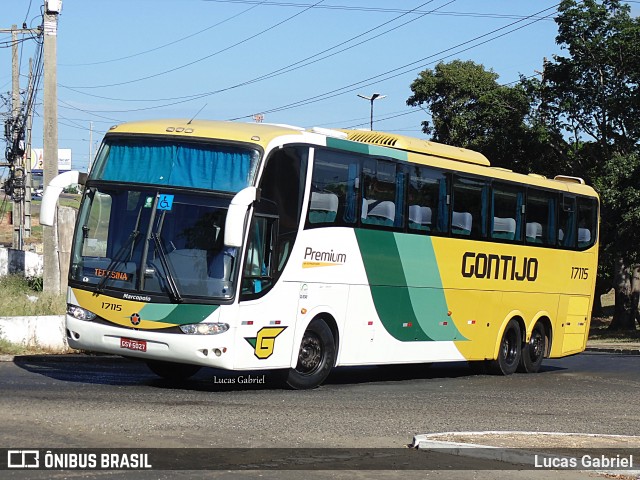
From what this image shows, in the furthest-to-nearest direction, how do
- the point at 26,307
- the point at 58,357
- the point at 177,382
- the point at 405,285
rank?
the point at 26,307, the point at 58,357, the point at 405,285, the point at 177,382

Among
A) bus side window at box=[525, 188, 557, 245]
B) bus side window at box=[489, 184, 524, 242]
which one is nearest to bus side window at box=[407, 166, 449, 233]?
bus side window at box=[489, 184, 524, 242]

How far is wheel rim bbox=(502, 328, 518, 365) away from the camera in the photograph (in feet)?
72.2

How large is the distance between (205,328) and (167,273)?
0.87 meters

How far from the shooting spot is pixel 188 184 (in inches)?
586

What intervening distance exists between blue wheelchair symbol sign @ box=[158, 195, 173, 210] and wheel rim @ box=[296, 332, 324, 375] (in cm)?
289

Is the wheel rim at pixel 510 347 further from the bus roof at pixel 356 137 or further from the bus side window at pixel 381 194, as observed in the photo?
the bus side window at pixel 381 194

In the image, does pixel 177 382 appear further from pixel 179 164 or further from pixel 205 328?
pixel 179 164

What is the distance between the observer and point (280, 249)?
15367 millimetres

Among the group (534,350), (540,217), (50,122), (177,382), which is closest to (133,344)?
(177,382)

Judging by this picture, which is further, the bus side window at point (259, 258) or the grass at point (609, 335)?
the grass at point (609, 335)

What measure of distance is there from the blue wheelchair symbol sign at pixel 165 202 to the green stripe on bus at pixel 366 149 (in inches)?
111

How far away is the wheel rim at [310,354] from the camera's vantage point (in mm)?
16125

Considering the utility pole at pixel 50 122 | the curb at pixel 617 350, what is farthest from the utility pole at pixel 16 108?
the curb at pixel 617 350

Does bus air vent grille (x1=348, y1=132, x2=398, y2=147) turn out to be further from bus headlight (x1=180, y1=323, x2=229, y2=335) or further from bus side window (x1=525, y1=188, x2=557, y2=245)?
bus headlight (x1=180, y1=323, x2=229, y2=335)
